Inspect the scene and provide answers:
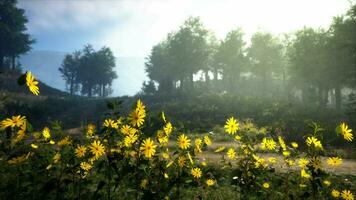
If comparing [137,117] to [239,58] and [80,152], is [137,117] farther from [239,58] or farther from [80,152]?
[239,58]

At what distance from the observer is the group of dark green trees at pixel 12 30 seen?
53.2 m

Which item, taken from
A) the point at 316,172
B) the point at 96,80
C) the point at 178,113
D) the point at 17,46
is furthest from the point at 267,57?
the point at 316,172

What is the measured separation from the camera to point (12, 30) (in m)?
54.6

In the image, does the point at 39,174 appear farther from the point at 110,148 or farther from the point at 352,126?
the point at 352,126

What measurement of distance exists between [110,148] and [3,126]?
3.48 ft

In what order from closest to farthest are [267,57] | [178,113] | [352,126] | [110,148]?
[110,148] → [352,126] → [178,113] → [267,57]

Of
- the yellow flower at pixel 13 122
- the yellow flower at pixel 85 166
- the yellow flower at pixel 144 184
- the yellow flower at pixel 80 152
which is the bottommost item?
A: the yellow flower at pixel 144 184

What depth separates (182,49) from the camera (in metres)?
52.6

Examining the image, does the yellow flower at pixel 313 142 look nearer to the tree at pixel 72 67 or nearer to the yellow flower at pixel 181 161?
the yellow flower at pixel 181 161

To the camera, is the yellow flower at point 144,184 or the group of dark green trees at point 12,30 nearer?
the yellow flower at point 144,184

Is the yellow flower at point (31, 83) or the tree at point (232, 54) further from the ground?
the tree at point (232, 54)

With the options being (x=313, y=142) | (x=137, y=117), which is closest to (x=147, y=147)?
(x=137, y=117)

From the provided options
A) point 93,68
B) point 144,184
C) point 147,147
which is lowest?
point 144,184

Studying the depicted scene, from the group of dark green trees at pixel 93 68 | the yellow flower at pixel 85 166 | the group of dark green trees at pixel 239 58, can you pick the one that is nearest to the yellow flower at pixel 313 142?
the yellow flower at pixel 85 166
